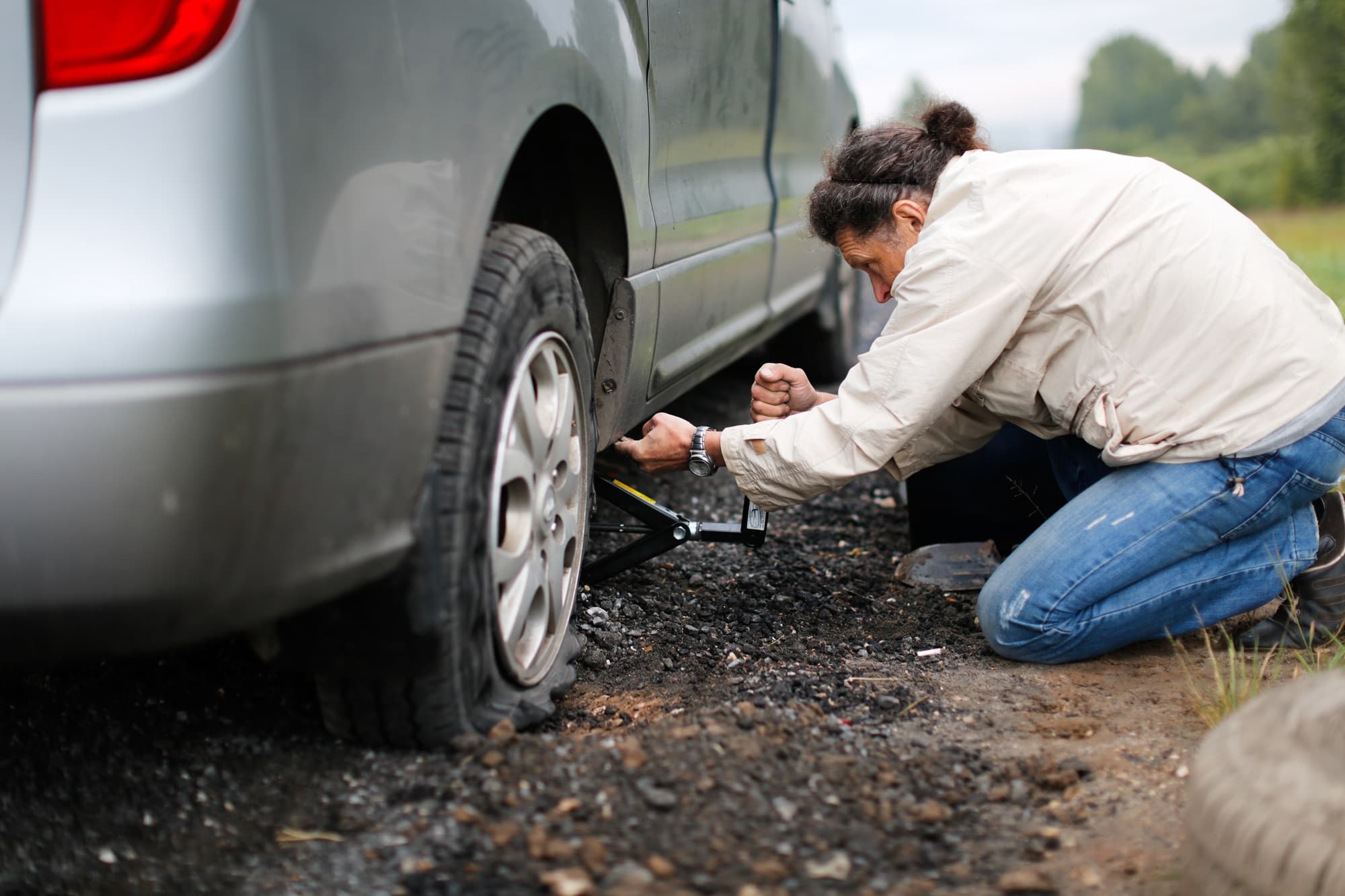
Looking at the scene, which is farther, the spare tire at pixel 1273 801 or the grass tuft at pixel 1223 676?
the grass tuft at pixel 1223 676

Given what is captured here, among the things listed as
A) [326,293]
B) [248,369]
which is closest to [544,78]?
[326,293]

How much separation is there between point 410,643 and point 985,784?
89 cm

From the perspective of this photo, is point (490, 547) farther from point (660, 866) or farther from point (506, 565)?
point (660, 866)

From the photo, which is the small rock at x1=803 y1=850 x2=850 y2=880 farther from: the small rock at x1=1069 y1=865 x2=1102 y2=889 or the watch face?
the watch face

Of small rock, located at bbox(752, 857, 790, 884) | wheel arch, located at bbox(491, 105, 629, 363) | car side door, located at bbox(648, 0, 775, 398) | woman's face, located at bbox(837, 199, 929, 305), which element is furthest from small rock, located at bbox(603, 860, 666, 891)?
woman's face, located at bbox(837, 199, 929, 305)

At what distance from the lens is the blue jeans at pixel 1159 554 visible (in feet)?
7.63

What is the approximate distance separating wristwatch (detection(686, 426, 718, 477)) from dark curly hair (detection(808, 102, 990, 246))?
52 cm

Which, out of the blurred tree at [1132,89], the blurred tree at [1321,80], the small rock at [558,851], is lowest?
the blurred tree at [1132,89]

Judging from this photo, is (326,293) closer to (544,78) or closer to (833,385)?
(544,78)

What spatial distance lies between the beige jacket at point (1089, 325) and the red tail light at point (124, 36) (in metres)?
1.37

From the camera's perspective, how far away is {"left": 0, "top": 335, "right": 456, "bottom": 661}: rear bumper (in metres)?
1.15

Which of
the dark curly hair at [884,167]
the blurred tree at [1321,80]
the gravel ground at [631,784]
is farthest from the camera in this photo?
the blurred tree at [1321,80]

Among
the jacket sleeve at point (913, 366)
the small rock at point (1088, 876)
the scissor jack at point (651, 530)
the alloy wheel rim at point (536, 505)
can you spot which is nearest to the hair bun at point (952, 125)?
the jacket sleeve at point (913, 366)

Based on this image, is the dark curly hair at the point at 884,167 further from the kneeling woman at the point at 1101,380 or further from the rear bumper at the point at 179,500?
the rear bumper at the point at 179,500
